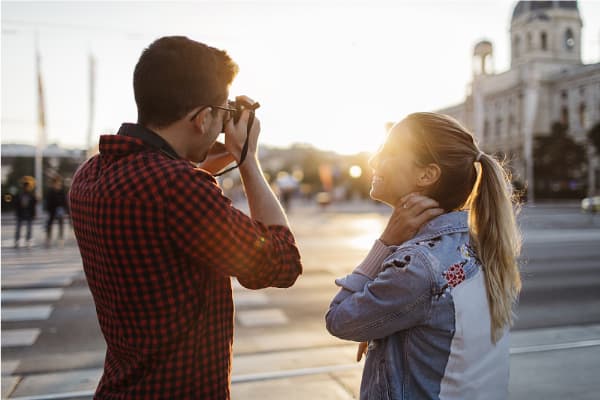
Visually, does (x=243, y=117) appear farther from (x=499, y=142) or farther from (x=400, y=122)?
(x=499, y=142)

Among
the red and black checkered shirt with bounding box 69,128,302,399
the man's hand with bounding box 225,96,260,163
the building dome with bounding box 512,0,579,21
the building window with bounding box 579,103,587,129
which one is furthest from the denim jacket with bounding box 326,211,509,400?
the building dome with bounding box 512,0,579,21

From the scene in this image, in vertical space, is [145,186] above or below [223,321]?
above

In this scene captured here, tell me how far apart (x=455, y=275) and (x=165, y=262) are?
0.82 m

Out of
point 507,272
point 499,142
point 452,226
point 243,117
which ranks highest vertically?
point 499,142

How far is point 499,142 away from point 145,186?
292 ft

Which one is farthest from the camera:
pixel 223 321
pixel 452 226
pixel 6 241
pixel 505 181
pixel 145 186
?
pixel 6 241

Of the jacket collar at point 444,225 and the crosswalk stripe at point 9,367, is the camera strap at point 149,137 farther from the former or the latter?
the crosswalk stripe at point 9,367

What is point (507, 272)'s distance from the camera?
5.98 feet

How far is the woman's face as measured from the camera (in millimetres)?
1815

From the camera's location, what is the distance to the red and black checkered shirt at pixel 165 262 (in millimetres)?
1399

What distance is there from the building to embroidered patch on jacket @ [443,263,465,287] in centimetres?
7025

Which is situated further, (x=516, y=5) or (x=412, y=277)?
(x=516, y=5)

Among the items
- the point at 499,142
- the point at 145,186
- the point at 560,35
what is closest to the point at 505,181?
the point at 145,186

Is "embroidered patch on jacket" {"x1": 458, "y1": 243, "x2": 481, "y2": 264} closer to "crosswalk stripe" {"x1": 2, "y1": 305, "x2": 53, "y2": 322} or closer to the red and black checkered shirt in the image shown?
the red and black checkered shirt
